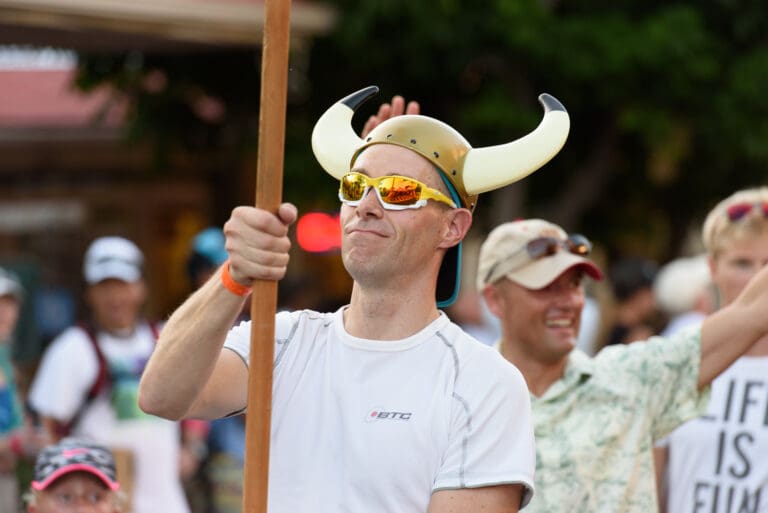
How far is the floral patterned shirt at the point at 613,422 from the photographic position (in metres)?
4.29

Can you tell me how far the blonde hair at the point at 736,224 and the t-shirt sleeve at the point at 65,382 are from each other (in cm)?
272

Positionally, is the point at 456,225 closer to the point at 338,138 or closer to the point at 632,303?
the point at 338,138

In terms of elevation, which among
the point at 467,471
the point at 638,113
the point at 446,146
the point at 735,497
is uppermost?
the point at 638,113

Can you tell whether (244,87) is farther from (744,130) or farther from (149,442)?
(149,442)

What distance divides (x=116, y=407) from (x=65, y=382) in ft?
0.79

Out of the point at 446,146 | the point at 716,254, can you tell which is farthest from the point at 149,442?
the point at 446,146

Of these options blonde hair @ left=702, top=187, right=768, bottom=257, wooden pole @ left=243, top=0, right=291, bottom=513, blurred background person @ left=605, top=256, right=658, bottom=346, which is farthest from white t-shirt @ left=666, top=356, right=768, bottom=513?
blurred background person @ left=605, top=256, right=658, bottom=346

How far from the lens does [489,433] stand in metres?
3.20

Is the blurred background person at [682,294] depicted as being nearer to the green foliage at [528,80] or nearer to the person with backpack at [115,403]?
the green foliage at [528,80]

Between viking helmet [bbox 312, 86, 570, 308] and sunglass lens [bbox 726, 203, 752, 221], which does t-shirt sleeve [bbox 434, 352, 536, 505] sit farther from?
sunglass lens [bbox 726, 203, 752, 221]

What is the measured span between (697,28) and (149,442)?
8310 mm

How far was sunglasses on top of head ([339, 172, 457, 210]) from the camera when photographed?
334cm

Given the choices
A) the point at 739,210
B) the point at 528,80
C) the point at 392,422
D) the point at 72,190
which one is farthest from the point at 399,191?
the point at 72,190

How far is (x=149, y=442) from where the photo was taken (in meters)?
6.55
